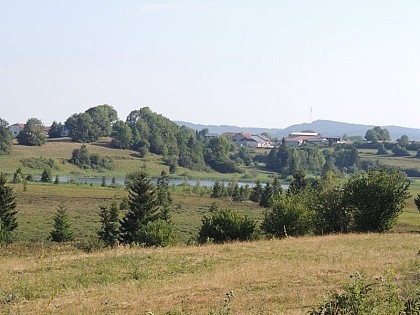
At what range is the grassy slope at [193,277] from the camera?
13039mm

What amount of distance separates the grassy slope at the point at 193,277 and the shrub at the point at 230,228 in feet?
38.6

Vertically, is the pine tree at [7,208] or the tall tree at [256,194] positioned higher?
the pine tree at [7,208]

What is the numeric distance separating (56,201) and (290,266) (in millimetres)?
81080

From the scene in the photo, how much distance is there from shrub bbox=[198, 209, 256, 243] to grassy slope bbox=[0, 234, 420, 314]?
11768 millimetres

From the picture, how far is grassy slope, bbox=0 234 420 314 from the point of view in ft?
42.8

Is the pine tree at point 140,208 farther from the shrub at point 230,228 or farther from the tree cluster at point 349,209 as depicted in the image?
the shrub at point 230,228

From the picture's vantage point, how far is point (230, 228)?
37.4 metres

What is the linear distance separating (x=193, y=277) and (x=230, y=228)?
1995 centimetres

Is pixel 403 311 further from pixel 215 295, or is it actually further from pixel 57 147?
pixel 57 147

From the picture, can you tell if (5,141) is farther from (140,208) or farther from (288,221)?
(288,221)

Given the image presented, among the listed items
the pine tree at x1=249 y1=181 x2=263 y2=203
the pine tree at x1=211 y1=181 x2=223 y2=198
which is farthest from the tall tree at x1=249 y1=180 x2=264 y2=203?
the pine tree at x1=211 y1=181 x2=223 y2=198

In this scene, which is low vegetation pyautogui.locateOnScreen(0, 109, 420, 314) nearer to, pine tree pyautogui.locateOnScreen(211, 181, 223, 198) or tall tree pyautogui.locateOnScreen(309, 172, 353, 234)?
tall tree pyautogui.locateOnScreen(309, 172, 353, 234)

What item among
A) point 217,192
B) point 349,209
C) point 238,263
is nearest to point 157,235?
point 349,209

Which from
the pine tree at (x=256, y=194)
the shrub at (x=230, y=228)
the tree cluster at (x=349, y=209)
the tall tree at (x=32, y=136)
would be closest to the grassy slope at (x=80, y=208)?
the pine tree at (x=256, y=194)
